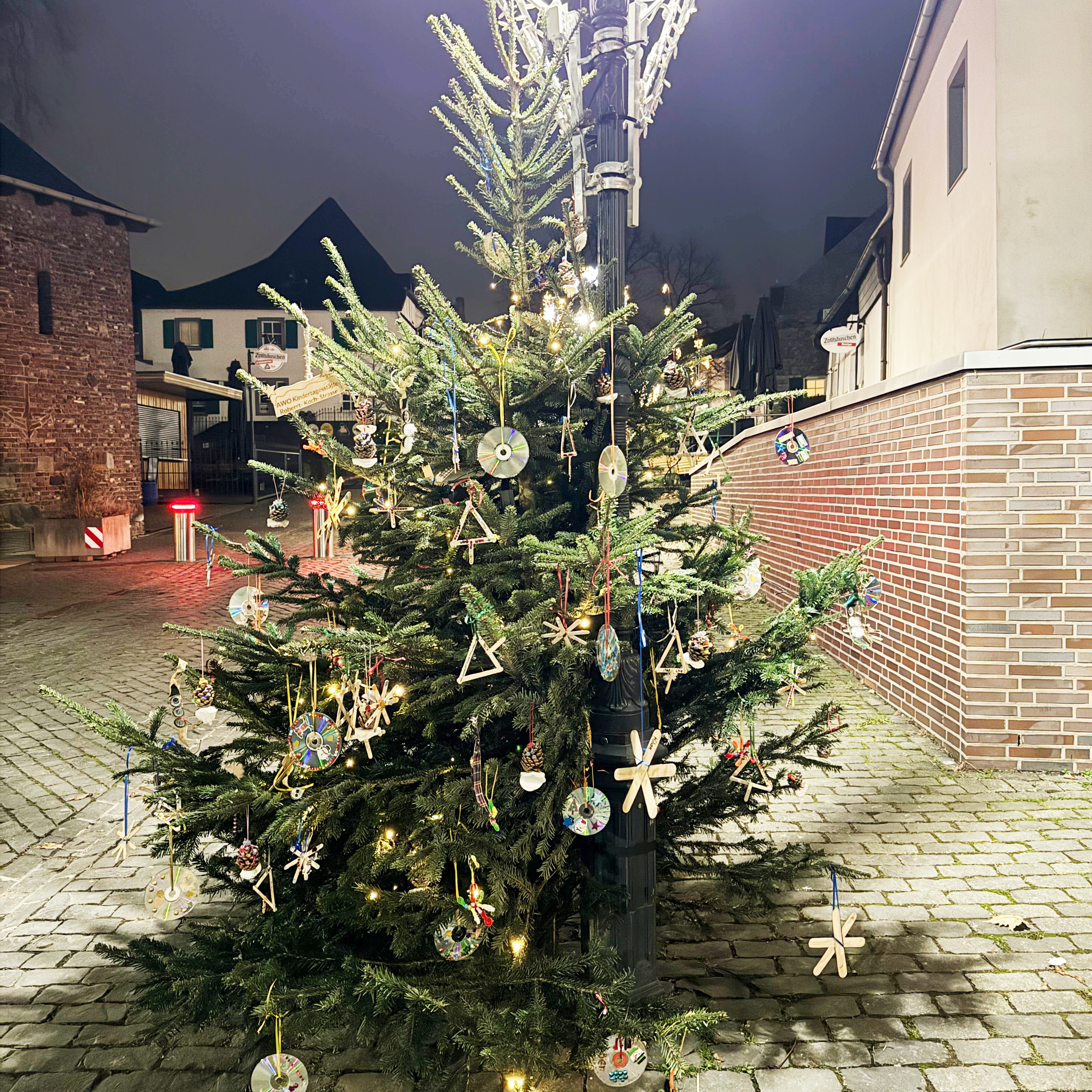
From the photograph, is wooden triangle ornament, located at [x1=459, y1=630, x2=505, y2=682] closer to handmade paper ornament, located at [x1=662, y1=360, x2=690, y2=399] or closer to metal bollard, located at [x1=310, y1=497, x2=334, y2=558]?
metal bollard, located at [x1=310, y1=497, x2=334, y2=558]

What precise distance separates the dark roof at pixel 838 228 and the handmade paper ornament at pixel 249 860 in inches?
1701

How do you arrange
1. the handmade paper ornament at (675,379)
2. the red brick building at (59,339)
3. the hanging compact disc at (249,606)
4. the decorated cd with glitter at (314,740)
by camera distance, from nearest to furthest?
the decorated cd with glitter at (314,740), the hanging compact disc at (249,606), the handmade paper ornament at (675,379), the red brick building at (59,339)

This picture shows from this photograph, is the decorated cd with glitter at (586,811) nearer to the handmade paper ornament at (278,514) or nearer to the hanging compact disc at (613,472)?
the hanging compact disc at (613,472)

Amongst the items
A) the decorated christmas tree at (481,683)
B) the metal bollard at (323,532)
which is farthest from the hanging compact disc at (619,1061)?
the metal bollard at (323,532)

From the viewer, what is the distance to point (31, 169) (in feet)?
72.4

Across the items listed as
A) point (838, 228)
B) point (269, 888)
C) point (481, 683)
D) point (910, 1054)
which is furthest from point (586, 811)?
point (838, 228)

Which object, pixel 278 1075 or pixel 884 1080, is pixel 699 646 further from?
pixel 278 1075

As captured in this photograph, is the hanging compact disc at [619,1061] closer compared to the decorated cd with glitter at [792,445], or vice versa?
the hanging compact disc at [619,1061]

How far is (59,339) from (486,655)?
23.8 metres

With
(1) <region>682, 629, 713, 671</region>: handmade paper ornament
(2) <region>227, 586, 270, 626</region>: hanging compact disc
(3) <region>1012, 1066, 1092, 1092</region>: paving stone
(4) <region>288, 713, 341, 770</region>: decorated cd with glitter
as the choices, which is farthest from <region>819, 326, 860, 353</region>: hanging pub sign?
(4) <region>288, 713, 341, 770</region>: decorated cd with glitter

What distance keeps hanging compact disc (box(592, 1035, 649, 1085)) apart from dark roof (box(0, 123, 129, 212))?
2455 centimetres

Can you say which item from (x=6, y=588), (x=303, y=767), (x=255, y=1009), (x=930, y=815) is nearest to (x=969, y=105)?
(x=930, y=815)

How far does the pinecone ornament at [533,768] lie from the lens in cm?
263

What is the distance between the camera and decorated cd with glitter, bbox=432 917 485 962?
2588 mm
